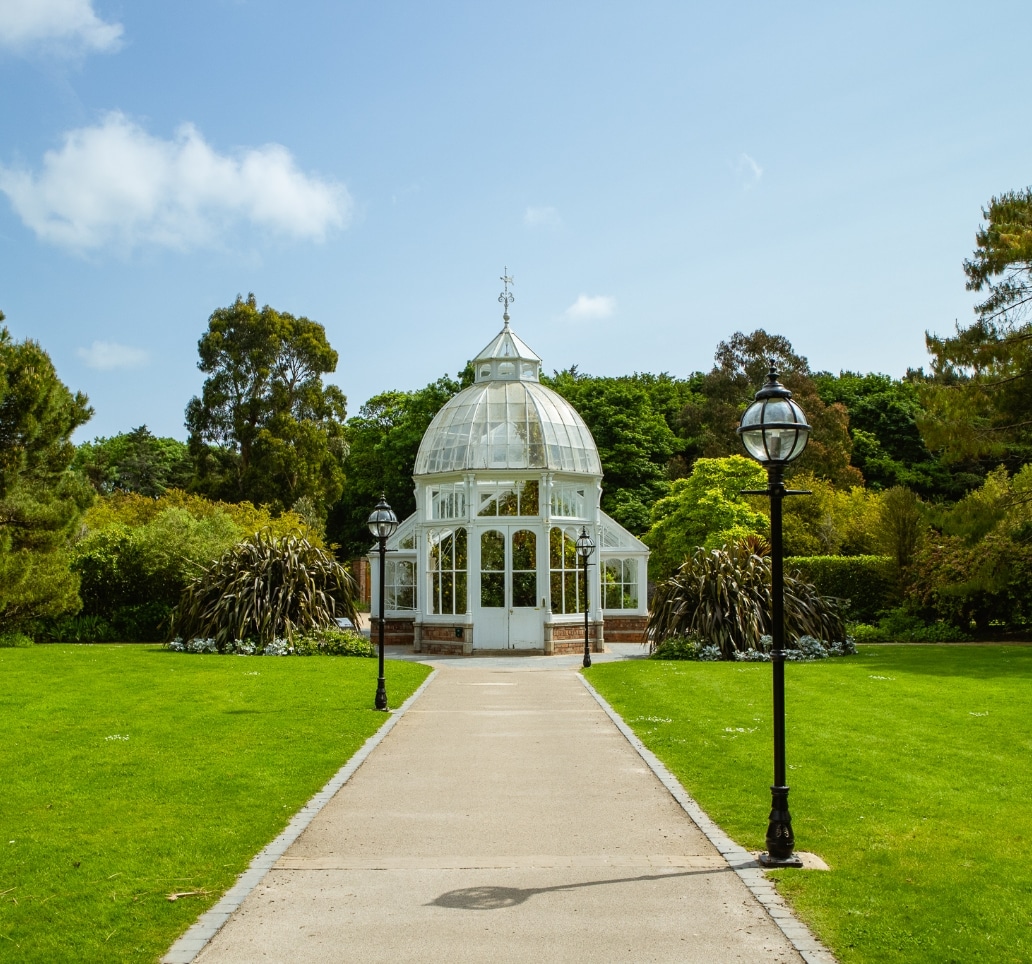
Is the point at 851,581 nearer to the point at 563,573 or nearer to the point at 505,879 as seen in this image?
the point at 563,573

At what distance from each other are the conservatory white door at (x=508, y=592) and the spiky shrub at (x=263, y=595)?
2.98 meters

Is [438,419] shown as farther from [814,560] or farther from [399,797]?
[399,797]

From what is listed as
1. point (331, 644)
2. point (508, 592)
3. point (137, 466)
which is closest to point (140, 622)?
point (331, 644)

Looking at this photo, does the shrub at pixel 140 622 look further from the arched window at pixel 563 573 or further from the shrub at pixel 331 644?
the arched window at pixel 563 573

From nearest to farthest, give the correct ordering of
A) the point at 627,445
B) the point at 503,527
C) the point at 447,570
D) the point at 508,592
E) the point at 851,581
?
1. the point at 508,592
2. the point at 503,527
3. the point at 447,570
4. the point at 851,581
5. the point at 627,445

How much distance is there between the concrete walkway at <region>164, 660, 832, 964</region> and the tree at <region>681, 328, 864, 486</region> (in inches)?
1335

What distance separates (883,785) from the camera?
8.41 meters

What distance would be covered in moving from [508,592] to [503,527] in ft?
4.82

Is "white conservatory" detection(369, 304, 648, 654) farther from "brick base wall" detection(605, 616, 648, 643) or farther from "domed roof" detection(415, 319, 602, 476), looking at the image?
"brick base wall" detection(605, 616, 648, 643)

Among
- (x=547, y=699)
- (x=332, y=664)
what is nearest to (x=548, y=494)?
(x=332, y=664)

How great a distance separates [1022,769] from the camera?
908 centimetres

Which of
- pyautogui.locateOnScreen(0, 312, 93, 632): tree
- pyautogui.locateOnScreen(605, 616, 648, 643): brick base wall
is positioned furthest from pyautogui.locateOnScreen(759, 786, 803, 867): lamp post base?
pyautogui.locateOnScreen(605, 616, 648, 643): brick base wall

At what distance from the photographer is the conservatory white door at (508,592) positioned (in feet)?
76.2

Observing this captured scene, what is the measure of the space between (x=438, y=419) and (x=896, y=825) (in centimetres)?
1962
